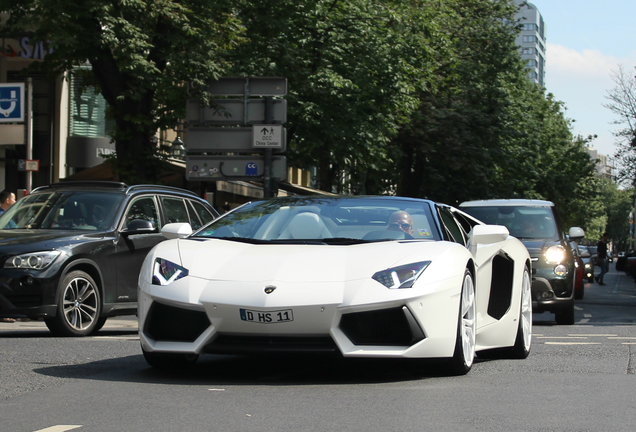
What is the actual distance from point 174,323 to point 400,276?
1.42 meters

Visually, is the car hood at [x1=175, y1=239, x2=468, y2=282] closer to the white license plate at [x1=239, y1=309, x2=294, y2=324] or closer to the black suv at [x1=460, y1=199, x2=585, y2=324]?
the white license plate at [x1=239, y1=309, x2=294, y2=324]

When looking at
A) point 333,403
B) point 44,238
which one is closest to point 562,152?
point 44,238

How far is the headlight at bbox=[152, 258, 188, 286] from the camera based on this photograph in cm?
635

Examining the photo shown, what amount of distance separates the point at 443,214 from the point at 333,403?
8.14 feet

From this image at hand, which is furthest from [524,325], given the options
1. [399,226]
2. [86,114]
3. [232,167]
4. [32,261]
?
[86,114]

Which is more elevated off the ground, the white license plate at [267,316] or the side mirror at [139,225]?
the side mirror at [139,225]

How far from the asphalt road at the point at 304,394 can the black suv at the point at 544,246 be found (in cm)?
524

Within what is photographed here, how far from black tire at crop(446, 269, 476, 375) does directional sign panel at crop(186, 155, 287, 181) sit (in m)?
12.6

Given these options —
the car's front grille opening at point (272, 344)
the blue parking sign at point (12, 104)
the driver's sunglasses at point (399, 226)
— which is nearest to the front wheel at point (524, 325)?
the driver's sunglasses at point (399, 226)

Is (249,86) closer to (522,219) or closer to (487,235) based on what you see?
(522,219)

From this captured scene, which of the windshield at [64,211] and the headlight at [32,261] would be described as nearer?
the headlight at [32,261]

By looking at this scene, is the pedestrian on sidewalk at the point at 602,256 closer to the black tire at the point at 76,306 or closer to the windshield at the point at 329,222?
the black tire at the point at 76,306

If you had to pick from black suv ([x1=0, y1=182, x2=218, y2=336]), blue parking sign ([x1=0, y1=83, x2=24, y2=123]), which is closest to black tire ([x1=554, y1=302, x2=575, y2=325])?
black suv ([x1=0, y1=182, x2=218, y2=336])

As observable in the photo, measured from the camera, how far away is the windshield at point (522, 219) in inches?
584
